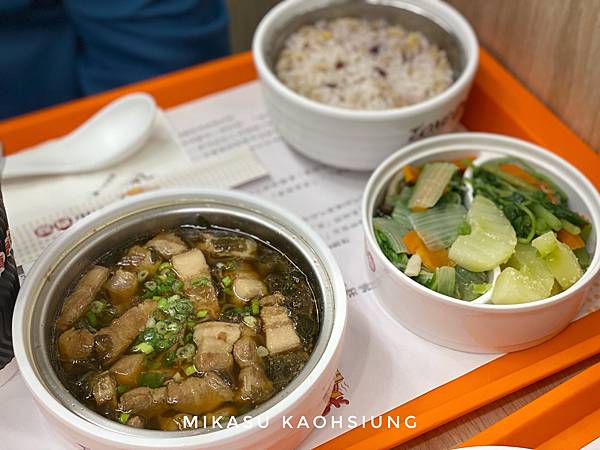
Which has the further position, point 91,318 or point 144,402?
point 91,318

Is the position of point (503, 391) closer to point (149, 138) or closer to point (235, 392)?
point (235, 392)

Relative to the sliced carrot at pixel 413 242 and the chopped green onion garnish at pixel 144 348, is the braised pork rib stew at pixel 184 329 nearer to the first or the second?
the chopped green onion garnish at pixel 144 348

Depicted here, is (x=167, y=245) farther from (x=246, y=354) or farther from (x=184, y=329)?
(x=246, y=354)

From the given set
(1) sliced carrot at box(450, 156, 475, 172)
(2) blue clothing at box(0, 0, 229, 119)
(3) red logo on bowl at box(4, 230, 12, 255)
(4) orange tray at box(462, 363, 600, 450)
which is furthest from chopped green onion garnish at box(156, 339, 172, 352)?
(2) blue clothing at box(0, 0, 229, 119)

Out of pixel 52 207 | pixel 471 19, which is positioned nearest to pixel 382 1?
pixel 471 19

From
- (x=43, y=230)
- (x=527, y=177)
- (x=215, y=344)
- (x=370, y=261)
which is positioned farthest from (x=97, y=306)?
(x=527, y=177)

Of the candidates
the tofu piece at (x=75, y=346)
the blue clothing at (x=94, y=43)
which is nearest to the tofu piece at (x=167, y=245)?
the tofu piece at (x=75, y=346)
